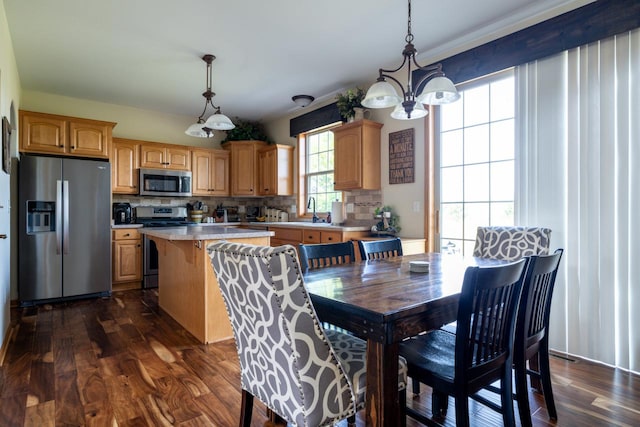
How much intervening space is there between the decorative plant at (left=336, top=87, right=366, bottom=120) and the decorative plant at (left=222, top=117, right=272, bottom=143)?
216 cm

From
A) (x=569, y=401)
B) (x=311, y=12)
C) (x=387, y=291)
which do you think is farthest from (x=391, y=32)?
(x=569, y=401)

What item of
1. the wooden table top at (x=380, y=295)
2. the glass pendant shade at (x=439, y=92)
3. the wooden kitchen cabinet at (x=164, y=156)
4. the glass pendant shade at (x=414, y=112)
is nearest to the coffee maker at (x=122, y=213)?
the wooden kitchen cabinet at (x=164, y=156)

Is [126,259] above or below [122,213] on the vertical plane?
below

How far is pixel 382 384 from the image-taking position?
1131mm

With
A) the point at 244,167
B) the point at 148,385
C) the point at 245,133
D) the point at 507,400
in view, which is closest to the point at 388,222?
the point at 507,400

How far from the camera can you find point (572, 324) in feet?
8.17

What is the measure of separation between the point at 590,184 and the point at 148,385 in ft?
10.4

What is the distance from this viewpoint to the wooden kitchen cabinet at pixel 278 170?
5.36 meters

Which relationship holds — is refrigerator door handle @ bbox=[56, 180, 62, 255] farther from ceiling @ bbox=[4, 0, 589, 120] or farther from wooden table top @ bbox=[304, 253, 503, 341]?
wooden table top @ bbox=[304, 253, 503, 341]

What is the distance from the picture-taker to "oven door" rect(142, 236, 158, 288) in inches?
185

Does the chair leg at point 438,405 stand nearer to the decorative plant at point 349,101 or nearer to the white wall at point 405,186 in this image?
the white wall at point 405,186

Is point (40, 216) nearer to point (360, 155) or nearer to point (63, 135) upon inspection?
point (63, 135)

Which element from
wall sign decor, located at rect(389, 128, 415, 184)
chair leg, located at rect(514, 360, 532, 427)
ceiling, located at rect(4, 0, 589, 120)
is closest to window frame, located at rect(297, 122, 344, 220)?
ceiling, located at rect(4, 0, 589, 120)

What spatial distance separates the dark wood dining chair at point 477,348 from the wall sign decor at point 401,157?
90.6 inches
